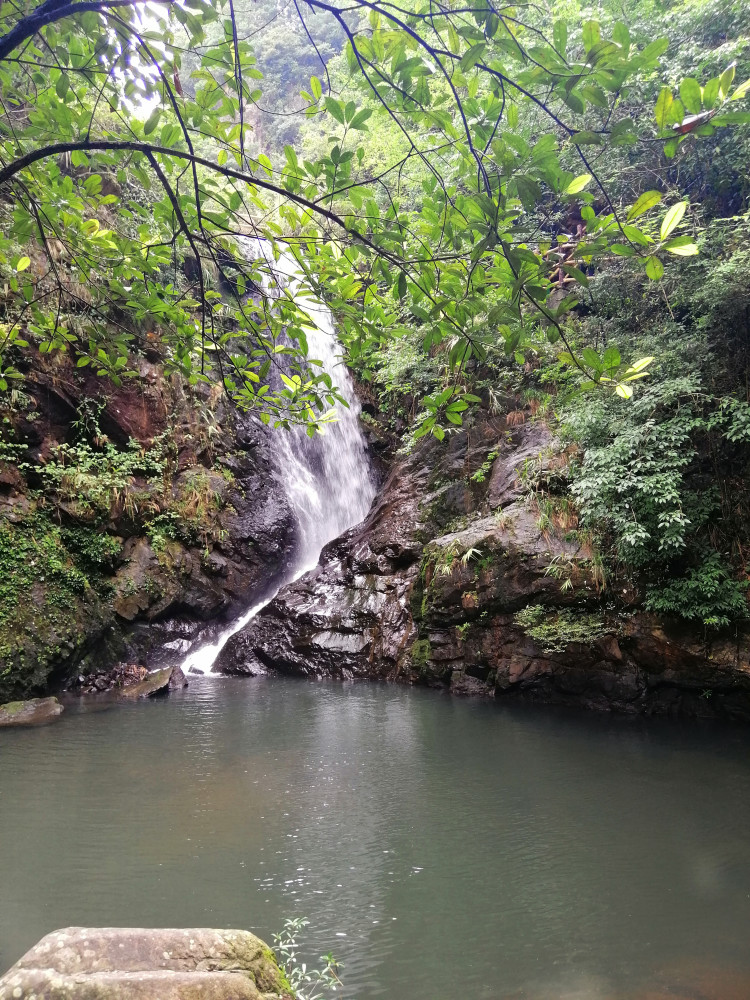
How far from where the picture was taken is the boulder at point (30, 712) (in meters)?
7.14

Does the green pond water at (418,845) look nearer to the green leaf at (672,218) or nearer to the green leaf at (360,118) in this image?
the green leaf at (672,218)

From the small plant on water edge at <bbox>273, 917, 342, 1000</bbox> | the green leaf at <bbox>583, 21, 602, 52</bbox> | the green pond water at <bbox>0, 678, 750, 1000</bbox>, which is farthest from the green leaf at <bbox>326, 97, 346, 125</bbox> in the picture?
the green pond water at <bbox>0, 678, 750, 1000</bbox>

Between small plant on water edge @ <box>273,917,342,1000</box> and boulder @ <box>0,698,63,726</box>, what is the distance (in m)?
5.42

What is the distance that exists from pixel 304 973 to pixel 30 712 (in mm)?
6095

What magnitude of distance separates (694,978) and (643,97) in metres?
10.1

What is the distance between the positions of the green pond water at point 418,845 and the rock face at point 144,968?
73cm

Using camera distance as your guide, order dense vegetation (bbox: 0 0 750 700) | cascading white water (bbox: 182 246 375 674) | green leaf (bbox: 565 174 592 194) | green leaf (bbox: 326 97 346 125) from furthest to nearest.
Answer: cascading white water (bbox: 182 246 375 674) → green leaf (bbox: 326 97 346 125) → dense vegetation (bbox: 0 0 750 700) → green leaf (bbox: 565 174 592 194)

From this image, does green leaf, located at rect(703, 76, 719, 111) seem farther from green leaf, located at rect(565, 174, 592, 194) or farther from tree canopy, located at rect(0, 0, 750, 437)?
green leaf, located at rect(565, 174, 592, 194)

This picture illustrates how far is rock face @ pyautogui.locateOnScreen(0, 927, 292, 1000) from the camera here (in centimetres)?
192

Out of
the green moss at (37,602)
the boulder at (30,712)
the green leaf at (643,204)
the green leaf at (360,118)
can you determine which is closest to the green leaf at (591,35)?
the green leaf at (643,204)

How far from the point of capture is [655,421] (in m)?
7.55

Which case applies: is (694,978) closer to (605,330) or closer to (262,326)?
(262,326)

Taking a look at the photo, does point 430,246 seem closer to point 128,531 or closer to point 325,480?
point 128,531

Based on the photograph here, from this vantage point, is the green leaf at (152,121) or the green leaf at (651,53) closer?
the green leaf at (651,53)
